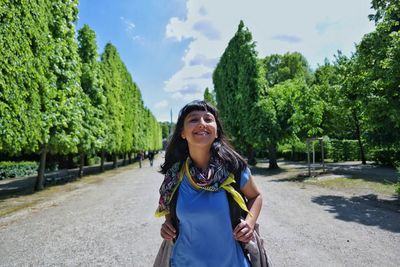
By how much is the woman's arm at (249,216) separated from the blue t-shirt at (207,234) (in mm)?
68

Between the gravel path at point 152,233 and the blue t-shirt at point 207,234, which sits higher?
the blue t-shirt at point 207,234

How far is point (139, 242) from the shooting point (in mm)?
6281

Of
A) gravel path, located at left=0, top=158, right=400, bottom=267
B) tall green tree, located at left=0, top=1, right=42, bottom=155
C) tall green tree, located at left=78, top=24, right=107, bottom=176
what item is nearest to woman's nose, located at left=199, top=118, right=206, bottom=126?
gravel path, located at left=0, top=158, right=400, bottom=267

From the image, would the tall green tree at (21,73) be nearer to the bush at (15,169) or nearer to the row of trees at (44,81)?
the row of trees at (44,81)

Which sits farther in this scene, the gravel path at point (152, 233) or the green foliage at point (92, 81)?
the green foliage at point (92, 81)

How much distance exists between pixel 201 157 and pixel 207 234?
1.83 feet

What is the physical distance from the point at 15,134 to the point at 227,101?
23.4 m

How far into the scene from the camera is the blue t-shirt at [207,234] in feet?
6.28

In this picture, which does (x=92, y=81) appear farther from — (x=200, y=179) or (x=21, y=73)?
(x=200, y=179)

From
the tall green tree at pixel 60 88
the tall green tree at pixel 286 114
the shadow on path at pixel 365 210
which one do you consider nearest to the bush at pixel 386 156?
the tall green tree at pixel 286 114

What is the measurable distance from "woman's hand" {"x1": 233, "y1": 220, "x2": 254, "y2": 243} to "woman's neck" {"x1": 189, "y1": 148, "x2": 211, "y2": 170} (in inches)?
19.7

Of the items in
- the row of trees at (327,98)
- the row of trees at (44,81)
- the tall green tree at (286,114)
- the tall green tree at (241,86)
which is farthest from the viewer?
the tall green tree at (241,86)

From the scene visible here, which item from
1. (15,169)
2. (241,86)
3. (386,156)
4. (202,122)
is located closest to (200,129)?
(202,122)

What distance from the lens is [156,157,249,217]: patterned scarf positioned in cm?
200
